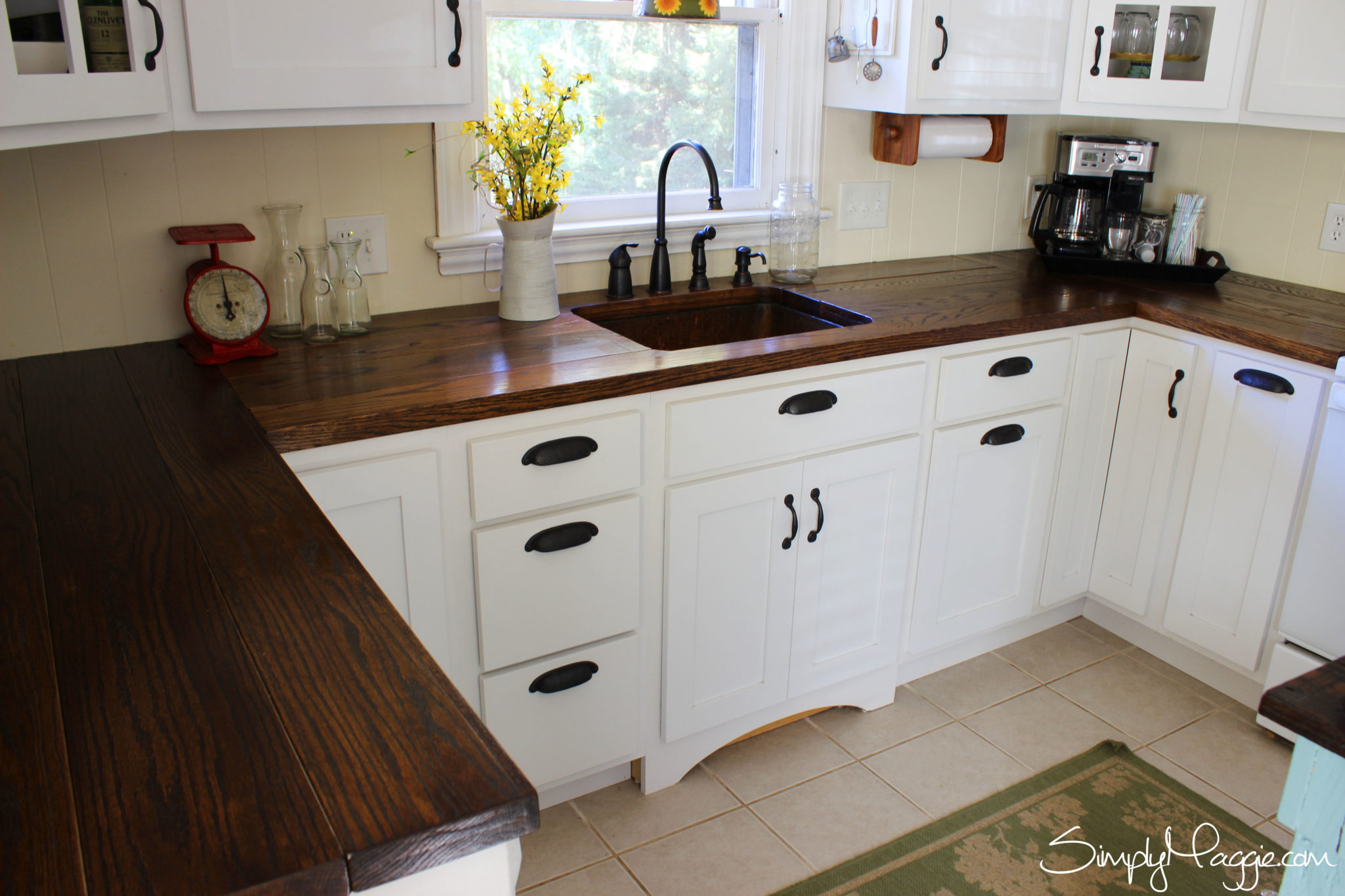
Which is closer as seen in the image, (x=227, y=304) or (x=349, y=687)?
(x=349, y=687)

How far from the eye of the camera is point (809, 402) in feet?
6.70

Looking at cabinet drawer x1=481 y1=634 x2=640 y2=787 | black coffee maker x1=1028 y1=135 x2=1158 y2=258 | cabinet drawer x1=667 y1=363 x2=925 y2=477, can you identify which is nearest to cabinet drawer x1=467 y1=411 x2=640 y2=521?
cabinet drawer x1=667 y1=363 x2=925 y2=477

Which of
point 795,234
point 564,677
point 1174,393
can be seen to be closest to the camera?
point 564,677

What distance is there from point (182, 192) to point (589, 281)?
882 millimetres

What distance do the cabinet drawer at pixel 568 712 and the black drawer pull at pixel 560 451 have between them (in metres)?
0.40

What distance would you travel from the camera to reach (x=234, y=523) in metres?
1.21

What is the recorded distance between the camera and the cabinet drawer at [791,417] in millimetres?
1939

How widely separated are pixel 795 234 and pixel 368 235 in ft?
3.39

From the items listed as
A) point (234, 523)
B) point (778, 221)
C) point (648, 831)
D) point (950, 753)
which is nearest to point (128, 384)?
point (234, 523)

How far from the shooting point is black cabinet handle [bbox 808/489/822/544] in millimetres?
2139

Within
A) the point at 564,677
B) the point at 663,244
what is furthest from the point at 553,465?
the point at 663,244

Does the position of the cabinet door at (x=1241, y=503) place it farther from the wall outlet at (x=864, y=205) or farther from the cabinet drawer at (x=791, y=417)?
the wall outlet at (x=864, y=205)

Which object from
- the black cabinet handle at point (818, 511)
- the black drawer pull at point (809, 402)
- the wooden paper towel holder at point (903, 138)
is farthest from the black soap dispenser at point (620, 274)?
the wooden paper towel holder at point (903, 138)

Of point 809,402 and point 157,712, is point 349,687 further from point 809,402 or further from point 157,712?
point 809,402
